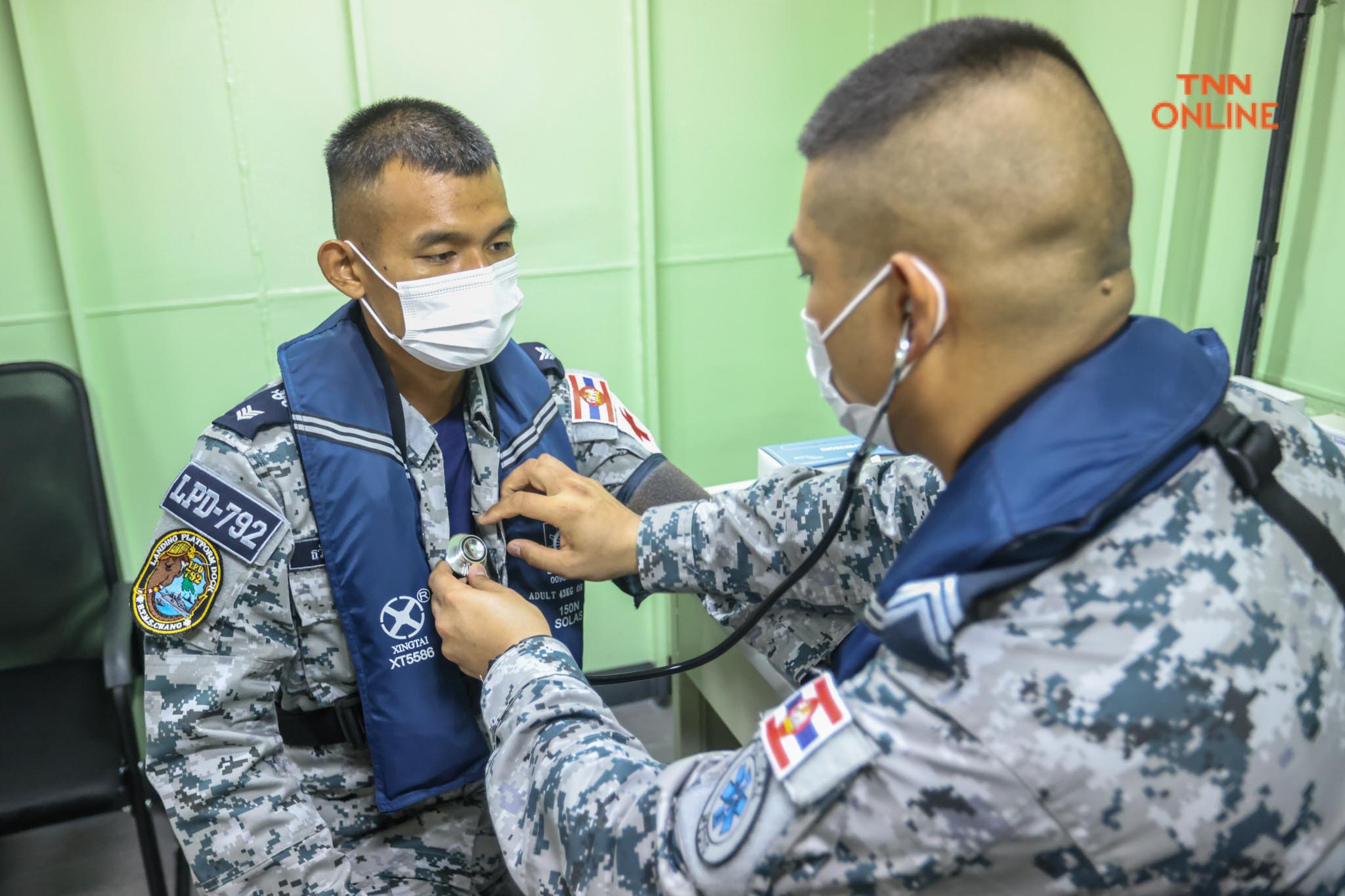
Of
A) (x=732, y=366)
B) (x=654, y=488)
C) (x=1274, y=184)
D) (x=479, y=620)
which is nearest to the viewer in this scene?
(x=479, y=620)

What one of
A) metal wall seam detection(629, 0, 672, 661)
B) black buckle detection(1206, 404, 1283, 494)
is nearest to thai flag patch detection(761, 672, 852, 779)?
black buckle detection(1206, 404, 1283, 494)

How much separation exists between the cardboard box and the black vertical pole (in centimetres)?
71

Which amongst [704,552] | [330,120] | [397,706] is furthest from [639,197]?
[397,706]

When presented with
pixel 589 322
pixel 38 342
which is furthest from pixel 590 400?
pixel 38 342

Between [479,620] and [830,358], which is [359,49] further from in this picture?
[830,358]

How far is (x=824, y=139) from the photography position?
2.77ft

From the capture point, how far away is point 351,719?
1.33 meters

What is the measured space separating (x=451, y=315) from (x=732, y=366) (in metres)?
1.40

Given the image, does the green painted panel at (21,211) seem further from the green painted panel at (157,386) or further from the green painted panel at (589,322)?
the green painted panel at (589,322)

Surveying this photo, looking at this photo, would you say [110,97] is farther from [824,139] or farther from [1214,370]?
[1214,370]

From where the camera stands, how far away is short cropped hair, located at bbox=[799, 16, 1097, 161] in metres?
0.78

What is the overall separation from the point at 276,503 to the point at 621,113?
4.79ft

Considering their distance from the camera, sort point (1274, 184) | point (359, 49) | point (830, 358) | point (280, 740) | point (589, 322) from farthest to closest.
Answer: point (589, 322)
point (359, 49)
point (1274, 184)
point (280, 740)
point (830, 358)

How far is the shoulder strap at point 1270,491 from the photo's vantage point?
29.1 inches
